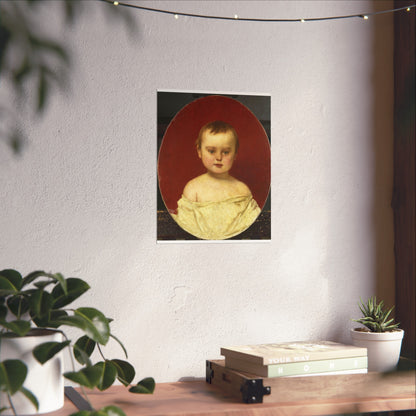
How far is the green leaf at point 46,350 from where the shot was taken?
1485 millimetres

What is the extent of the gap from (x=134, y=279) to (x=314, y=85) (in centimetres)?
97

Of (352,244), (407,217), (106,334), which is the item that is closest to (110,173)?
(106,334)

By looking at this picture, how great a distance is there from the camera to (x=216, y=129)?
2.18 meters

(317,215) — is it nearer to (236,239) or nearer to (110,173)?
(236,239)

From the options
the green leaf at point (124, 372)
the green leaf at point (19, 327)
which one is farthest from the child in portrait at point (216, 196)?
the green leaf at point (19, 327)

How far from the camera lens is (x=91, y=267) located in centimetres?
204

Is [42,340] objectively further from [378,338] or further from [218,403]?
[378,338]

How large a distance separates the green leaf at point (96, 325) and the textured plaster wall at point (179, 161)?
0.48 meters

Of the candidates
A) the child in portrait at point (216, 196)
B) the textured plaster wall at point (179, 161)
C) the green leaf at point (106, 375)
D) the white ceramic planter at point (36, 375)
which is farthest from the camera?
the child in portrait at point (216, 196)

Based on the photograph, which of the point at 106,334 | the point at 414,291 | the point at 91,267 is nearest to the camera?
the point at 106,334

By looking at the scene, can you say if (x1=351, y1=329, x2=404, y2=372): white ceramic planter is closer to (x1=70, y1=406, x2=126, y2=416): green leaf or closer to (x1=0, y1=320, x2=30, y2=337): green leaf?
(x1=70, y1=406, x2=126, y2=416): green leaf

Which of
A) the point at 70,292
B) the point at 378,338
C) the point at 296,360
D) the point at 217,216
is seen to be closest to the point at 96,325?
the point at 70,292

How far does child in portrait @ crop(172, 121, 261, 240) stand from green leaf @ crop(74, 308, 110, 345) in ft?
2.06

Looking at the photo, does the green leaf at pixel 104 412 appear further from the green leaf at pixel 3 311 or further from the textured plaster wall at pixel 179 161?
the textured plaster wall at pixel 179 161
